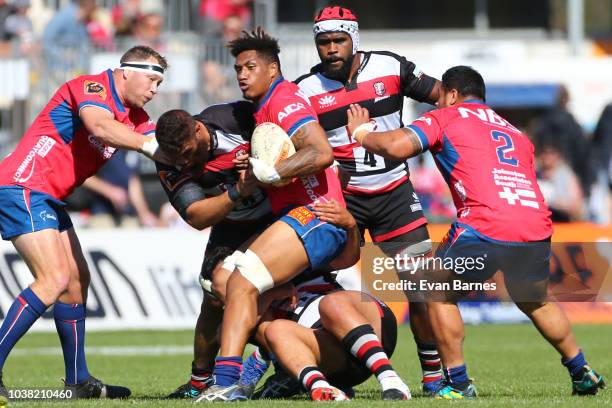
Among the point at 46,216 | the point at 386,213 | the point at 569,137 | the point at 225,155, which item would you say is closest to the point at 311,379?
the point at 225,155

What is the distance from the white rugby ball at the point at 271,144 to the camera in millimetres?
8211

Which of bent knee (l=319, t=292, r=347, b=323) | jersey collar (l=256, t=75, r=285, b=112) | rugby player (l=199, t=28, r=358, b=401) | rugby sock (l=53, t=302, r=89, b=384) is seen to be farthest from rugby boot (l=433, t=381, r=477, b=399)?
rugby sock (l=53, t=302, r=89, b=384)

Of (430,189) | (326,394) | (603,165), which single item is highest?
(326,394)

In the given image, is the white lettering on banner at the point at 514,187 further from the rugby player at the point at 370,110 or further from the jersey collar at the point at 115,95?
the jersey collar at the point at 115,95

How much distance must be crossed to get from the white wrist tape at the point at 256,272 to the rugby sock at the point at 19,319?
5.36 ft

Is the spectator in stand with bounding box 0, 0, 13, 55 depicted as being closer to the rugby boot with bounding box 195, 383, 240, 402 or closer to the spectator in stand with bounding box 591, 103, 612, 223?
the spectator in stand with bounding box 591, 103, 612, 223

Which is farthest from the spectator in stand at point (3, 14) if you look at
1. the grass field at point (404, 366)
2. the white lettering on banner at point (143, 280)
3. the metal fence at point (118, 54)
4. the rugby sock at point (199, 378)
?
the rugby sock at point (199, 378)

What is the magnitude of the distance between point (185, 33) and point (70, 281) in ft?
39.8

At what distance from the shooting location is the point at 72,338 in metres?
9.32

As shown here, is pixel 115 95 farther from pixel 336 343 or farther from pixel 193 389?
pixel 336 343

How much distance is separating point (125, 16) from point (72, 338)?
11.2m

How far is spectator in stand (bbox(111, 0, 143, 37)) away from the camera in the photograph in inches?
766

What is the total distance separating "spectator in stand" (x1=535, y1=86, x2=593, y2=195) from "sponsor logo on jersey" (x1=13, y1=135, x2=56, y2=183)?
33.2 ft

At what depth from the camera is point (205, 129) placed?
868cm
